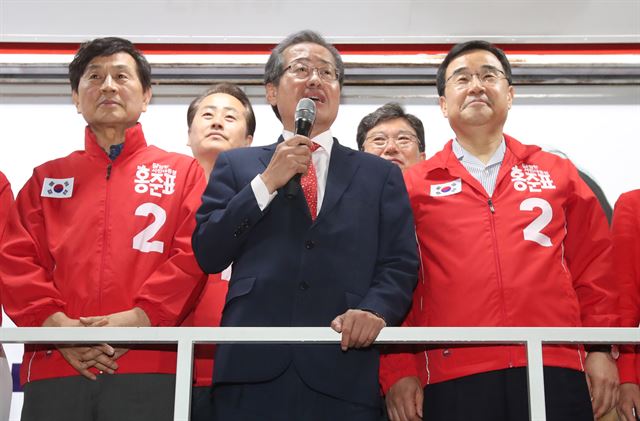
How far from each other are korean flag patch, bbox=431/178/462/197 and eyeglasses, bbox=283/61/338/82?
0.44m

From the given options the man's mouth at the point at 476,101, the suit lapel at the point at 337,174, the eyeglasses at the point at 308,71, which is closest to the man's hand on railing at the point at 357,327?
the suit lapel at the point at 337,174

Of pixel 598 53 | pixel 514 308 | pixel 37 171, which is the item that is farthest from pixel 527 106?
pixel 37 171

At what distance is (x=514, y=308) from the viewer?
2.38 meters

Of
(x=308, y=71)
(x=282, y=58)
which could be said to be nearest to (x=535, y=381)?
(x=308, y=71)

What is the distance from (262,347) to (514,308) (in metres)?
0.70

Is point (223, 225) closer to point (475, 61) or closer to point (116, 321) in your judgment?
point (116, 321)

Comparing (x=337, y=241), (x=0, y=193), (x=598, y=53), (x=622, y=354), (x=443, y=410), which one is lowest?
(x=443, y=410)

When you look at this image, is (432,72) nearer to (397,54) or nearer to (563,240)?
(397,54)

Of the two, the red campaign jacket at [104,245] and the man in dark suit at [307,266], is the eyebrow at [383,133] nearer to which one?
the red campaign jacket at [104,245]

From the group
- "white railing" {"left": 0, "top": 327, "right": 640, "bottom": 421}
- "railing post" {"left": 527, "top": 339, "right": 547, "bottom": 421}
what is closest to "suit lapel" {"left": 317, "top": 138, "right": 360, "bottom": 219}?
"white railing" {"left": 0, "top": 327, "right": 640, "bottom": 421}

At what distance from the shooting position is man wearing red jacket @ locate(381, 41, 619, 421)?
7.59ft

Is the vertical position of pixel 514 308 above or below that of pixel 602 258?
below

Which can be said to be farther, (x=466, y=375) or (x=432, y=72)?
(x=432, y=72)

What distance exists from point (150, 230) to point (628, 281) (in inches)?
56.2
